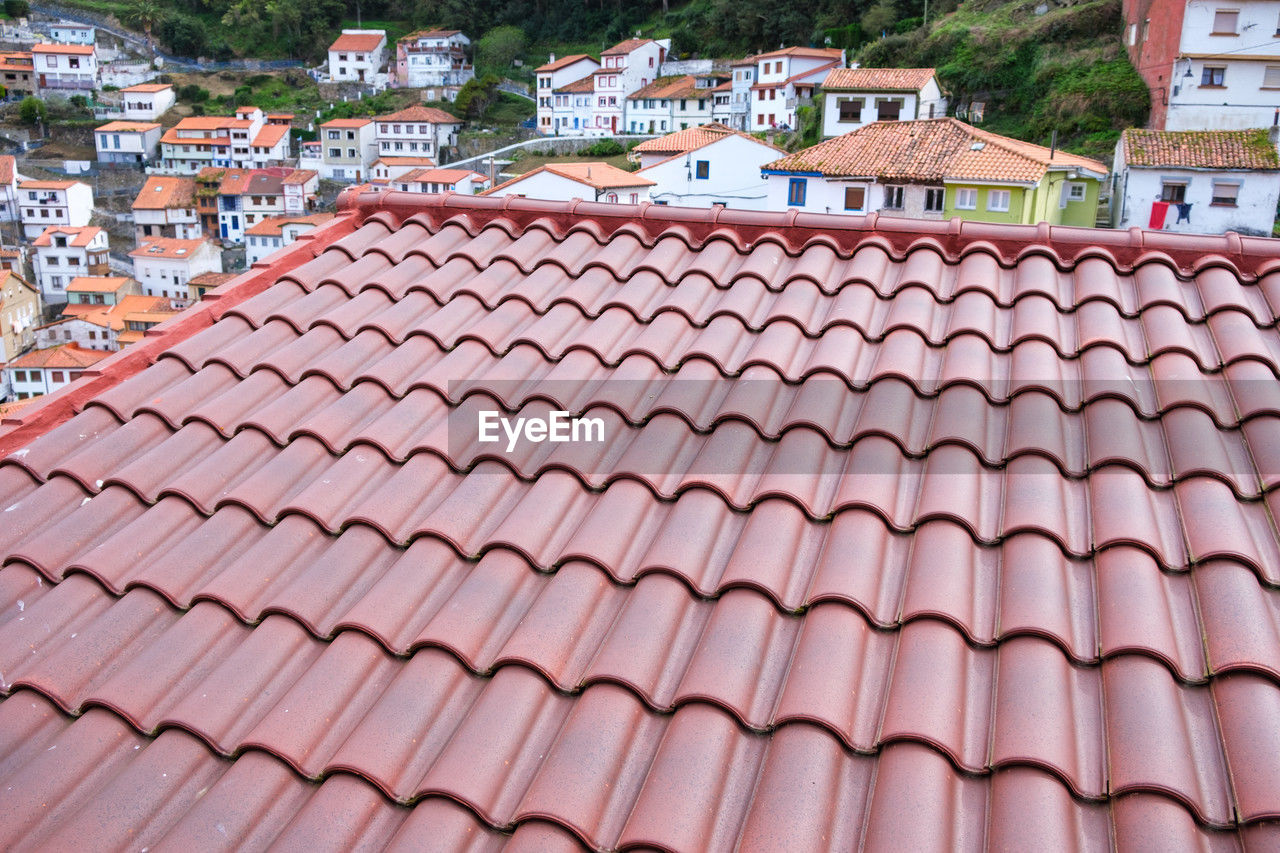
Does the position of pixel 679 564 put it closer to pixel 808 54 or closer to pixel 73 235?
pixel 808 54

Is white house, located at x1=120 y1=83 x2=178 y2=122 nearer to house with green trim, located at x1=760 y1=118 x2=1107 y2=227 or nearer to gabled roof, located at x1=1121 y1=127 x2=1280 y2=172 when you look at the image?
house with green trim, located at x1=760 y1=118 x2=1107 y2=227

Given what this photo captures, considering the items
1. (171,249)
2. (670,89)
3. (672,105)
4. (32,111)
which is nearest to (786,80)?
(672,105)

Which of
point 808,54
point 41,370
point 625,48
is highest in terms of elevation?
point 625,48

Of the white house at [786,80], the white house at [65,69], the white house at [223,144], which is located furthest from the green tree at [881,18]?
the white house at [65,69]

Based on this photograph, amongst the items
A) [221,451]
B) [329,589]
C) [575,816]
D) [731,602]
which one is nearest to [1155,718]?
[731,602]

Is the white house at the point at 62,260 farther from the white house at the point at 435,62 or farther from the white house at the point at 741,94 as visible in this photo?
the white house at the point at 741,94

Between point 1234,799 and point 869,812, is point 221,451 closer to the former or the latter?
point 869,812

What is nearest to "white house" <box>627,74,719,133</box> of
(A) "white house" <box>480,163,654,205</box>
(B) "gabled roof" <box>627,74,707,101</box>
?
(B) "gabled roof" <box>627,74,707,101</box>

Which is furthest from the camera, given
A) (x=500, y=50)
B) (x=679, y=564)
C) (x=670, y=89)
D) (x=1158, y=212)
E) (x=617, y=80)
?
(x=500, y=50)

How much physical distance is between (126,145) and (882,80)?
6017 cm

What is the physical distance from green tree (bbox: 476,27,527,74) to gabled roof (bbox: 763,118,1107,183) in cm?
5779

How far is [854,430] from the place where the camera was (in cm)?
306

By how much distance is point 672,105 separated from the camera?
6731 centimetres

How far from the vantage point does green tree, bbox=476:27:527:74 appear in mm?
82812
